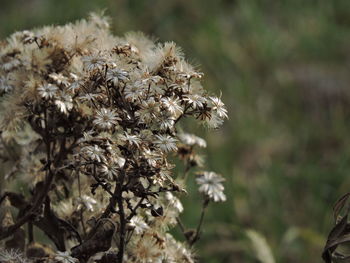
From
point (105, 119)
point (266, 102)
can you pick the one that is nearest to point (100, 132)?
point (105, 119)

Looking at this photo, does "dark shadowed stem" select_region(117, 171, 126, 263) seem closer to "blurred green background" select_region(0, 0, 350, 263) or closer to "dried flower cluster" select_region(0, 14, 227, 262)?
"dried flower cluster" select_region(0, 14, 227, 262)

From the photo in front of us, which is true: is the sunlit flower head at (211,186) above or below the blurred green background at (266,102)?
below

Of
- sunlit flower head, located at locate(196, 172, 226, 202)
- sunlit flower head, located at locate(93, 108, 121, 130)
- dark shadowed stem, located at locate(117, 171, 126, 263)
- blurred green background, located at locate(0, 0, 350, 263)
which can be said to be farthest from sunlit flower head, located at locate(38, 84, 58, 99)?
blurred green background, located at locate(0, 0, 350, 263)

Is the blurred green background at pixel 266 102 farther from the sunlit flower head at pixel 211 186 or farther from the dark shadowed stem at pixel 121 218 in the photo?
the dark shadowed stem at pixel 121 218

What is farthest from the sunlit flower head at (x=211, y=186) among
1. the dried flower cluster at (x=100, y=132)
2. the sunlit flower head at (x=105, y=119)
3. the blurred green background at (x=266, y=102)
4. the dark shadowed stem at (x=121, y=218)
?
the blurred green background at (x=266, y=102)

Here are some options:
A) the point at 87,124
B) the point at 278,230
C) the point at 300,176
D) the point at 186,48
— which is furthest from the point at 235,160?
the point at 87,124

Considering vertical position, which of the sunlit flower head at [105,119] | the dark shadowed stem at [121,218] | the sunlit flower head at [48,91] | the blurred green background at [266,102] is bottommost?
the dark shadowed stem at [121,218]
